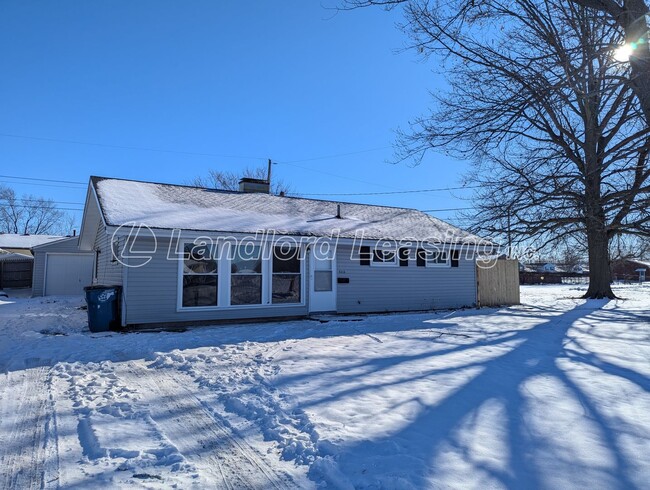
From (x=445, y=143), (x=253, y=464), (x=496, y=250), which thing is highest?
(x=445, y=143)

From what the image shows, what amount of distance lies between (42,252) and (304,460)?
79.2 ft

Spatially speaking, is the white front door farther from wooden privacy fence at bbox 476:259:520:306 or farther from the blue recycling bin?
wooden privacy fence at bbox 476:259:520:306

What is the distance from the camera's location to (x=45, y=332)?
31.8 ft

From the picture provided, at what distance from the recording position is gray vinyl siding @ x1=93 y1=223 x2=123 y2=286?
11.4 metres

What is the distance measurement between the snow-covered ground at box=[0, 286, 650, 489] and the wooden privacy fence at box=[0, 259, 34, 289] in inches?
976

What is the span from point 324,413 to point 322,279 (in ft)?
28.3

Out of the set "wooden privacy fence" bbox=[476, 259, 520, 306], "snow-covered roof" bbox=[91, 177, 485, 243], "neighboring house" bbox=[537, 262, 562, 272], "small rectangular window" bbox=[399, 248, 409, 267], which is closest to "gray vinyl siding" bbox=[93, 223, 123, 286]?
"snow-covered roof" bbox=[91, 177, 485, 243]

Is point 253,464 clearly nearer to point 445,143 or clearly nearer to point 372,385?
point 372,385

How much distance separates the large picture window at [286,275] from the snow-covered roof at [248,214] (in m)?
0.69

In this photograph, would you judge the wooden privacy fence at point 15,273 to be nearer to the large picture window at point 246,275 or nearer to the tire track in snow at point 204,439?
the large picture window at point 246,275

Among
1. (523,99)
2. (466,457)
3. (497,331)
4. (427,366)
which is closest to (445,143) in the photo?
(523,99)

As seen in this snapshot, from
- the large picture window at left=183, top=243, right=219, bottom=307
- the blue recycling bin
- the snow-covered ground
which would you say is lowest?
the snow-covered ground

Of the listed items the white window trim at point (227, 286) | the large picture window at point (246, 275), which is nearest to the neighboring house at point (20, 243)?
the white window trim at point (227, 286)

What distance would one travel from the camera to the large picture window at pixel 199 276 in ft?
35.6
